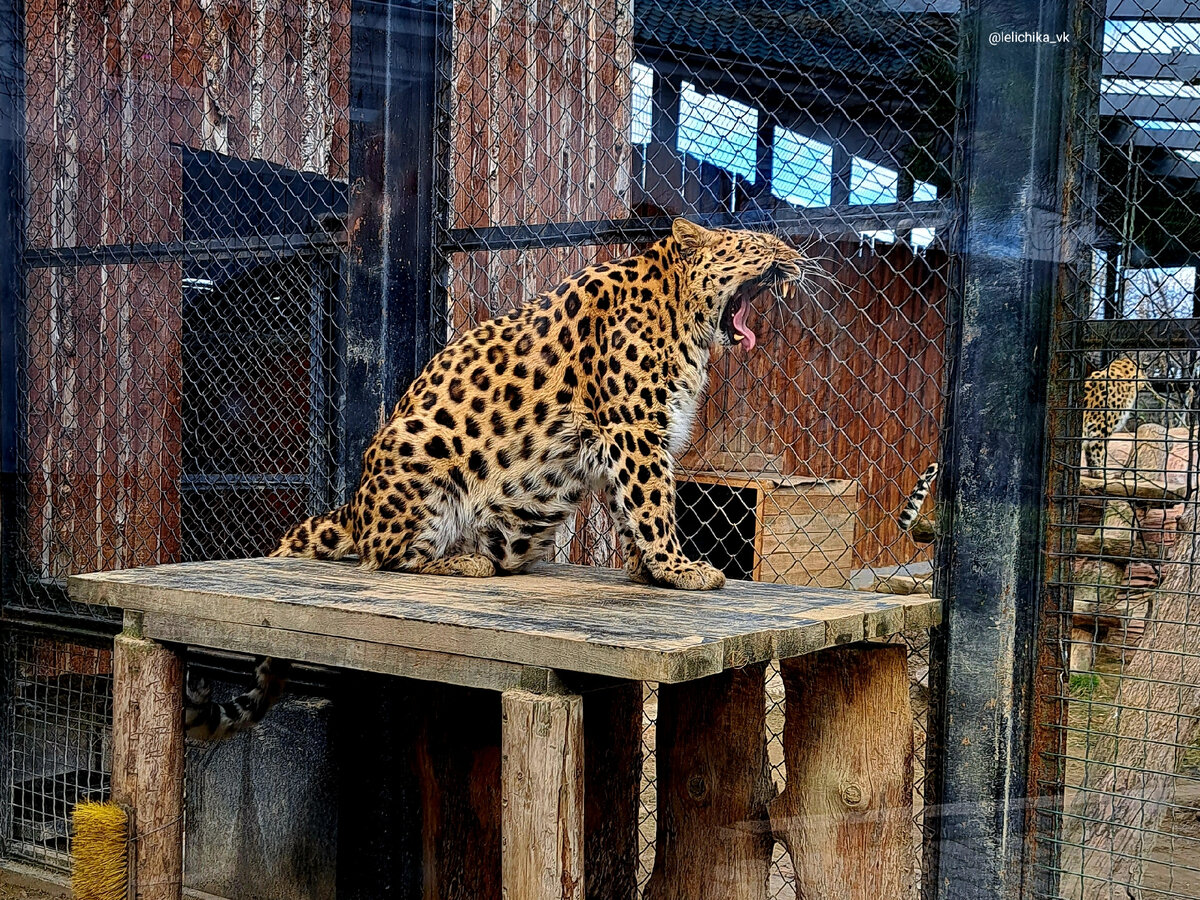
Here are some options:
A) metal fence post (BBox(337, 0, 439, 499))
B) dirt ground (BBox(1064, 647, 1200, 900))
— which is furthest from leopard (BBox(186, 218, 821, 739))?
dirt ground (BBox(1064, 647, 1200, 900))

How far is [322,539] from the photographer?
3.63 m

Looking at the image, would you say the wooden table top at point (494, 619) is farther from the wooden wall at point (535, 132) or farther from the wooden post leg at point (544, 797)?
the wooden wall at point (535, 132)

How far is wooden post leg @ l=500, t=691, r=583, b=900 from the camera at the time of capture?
2178 mm

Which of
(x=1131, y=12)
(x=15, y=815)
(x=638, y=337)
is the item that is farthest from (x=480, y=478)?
(x=15, y=815)

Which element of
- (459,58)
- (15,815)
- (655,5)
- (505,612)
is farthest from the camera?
(15,815)

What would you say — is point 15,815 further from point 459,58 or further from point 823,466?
point 823,466

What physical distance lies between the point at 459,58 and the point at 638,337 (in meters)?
1.50

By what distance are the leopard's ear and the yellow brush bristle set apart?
2.17 metres

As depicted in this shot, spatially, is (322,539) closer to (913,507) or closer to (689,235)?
(689,235)

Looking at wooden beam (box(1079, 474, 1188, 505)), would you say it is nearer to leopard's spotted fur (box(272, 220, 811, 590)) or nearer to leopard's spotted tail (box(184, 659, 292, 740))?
leopard's spotted fur (box(272, 220, 811, 590))

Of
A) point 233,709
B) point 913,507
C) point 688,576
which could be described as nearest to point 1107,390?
point 913,507

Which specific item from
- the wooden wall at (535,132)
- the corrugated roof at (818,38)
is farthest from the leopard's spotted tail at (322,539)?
the corrugated roof at (818,38)

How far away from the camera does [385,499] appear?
3240 millimetres

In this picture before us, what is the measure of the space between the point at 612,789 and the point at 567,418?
3.61 ft
